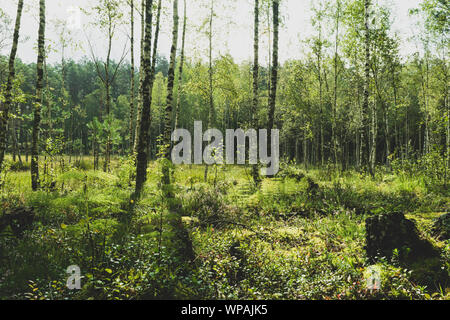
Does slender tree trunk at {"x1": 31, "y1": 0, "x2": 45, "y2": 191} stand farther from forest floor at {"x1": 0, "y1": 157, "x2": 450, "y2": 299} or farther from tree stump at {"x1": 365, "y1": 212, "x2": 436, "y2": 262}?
tree stump at {"x1": 365, "y1": 212, "x2": 436, "y2": 262}

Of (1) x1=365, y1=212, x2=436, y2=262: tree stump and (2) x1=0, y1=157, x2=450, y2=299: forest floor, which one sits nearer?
(2) x1=0, y1=157, x2=450, y2=299: forest floor

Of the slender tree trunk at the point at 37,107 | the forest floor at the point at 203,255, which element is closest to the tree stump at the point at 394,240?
the forest floor at the point at 203,255

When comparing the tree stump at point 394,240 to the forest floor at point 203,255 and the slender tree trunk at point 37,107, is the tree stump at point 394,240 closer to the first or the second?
the forest floor at point 203,255

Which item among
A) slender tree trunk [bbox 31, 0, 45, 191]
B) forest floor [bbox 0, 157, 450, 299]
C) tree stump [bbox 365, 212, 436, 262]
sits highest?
slender tree trunk [bbox 31, 0, 45, 191]

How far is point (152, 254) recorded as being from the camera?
13.9 ft

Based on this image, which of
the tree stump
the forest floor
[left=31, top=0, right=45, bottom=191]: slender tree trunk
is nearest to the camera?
the forest floor

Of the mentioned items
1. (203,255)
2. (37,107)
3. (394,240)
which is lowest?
(203,255)

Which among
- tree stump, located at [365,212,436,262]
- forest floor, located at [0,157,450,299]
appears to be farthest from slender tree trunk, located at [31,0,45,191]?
tree stump, located at [365,212,436,262]

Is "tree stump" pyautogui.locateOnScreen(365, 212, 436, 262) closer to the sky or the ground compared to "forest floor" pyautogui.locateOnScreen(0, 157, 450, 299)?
closer to the sky

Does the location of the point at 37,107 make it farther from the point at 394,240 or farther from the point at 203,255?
the point at 394,240

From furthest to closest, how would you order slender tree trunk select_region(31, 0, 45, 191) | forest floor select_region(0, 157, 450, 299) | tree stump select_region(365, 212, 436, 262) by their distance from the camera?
slender tree trunk select_region(31, 0, 45, 191) < tree stump select_region(365, 212, 436, 262) < forest floor select_region(0, 157, 450, 299)

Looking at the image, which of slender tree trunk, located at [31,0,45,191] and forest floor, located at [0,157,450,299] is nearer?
forest floor, located at [0,157,450,299]

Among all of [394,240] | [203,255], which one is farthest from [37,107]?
[394,240]
